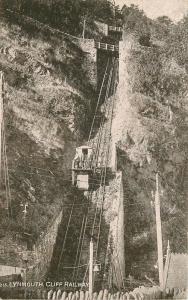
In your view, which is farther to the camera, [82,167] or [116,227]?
[82,167]

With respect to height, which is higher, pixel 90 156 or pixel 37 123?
pixel 37 123

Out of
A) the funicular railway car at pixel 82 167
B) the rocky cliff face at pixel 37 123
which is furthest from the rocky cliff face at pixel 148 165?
the rocky cliff face at pixel 37 123

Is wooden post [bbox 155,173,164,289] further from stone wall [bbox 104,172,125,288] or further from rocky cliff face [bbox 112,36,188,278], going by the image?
stone wall [bbox 104,172,125,288]

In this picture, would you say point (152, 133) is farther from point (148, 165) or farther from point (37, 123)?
point (37, 123)

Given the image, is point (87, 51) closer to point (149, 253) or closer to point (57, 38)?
point (57, 38)

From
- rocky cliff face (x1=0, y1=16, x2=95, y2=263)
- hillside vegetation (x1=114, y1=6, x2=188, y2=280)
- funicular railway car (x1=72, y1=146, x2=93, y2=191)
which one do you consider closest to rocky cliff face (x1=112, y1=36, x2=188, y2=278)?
hillside vegetation (x1=114, y1=6, x2=188, y2=280)

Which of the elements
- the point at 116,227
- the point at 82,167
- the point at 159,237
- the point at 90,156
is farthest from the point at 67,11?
the point at 159,237

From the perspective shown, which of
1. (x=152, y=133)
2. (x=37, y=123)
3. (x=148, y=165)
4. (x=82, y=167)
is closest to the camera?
(x=37, y=123)

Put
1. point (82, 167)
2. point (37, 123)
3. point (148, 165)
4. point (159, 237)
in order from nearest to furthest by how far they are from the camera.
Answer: point (159, 237) → point (37, 123) → point (82, 167) → point (148, 165)
